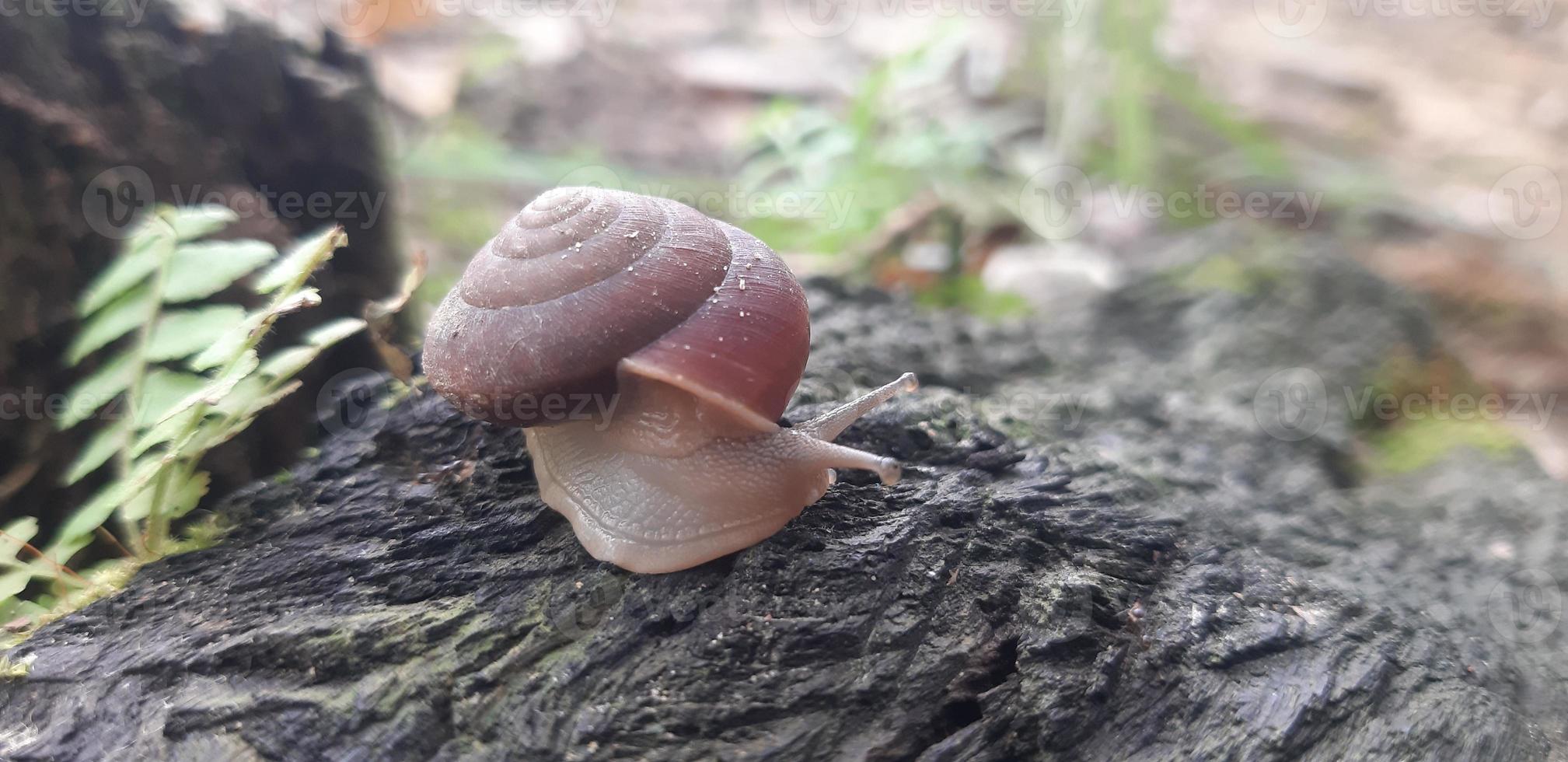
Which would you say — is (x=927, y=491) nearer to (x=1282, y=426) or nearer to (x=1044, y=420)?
(x=1044, y=420)

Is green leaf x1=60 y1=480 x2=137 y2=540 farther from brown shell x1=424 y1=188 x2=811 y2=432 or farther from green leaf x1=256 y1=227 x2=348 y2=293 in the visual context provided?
brown shell x1=424 y1=188 x2=811 y2=432

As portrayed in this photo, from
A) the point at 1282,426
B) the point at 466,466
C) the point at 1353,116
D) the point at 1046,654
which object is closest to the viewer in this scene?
the point at 1046,654

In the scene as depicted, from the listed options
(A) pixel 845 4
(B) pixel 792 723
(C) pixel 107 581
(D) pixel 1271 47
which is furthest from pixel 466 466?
(D) pixel 1271 47

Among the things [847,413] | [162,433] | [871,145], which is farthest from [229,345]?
[871,145]

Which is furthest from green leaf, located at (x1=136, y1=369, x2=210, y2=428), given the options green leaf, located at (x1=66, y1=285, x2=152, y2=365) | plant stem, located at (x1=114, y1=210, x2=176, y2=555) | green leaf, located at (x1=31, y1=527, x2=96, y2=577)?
green leaf, located at (x1=31, y1=527, x2=96, y2=577)

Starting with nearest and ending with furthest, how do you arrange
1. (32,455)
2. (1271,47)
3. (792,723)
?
(792,723)
(32,455)
(1271,47)

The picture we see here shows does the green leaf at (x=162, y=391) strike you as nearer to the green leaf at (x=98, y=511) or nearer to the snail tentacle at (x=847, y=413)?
the green leaf at (x=98, y=511)

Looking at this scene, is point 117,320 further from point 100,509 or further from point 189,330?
point 100,509
